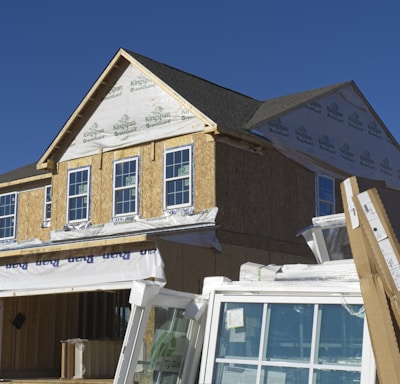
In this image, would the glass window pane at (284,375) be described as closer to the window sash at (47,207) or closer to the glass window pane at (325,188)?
the glass window pane at (325,188)

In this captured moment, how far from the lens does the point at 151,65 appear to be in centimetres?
1936

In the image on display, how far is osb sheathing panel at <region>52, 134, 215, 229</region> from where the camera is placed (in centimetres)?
1702

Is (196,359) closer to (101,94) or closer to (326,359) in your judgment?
(326,359)

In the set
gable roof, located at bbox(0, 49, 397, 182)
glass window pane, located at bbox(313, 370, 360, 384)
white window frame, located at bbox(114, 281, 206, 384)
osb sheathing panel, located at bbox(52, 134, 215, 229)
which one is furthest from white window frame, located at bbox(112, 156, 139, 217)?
glass window pane, located at bbox(313, 370, 360, 384)

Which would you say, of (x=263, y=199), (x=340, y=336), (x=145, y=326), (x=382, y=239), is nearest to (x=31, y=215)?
(x=263, y=199)

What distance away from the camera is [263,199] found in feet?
58.8

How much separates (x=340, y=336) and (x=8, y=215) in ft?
61.7

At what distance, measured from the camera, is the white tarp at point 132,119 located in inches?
709

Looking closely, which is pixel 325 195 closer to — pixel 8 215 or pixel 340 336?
pixel 8 215

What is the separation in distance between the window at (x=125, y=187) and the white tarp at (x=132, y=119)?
59 cm

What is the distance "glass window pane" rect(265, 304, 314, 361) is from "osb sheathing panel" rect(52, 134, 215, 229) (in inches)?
396

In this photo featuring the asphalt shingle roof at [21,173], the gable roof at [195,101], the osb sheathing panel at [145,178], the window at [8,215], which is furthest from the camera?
the asphalt shingle roof at [21,173]

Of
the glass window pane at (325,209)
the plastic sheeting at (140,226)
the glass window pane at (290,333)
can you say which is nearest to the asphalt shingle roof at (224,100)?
the plastic sheeting at (140,226)

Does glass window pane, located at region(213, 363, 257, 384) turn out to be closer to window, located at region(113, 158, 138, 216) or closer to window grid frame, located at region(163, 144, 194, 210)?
window grid frame, located at region(163, 144, 194, 210)
